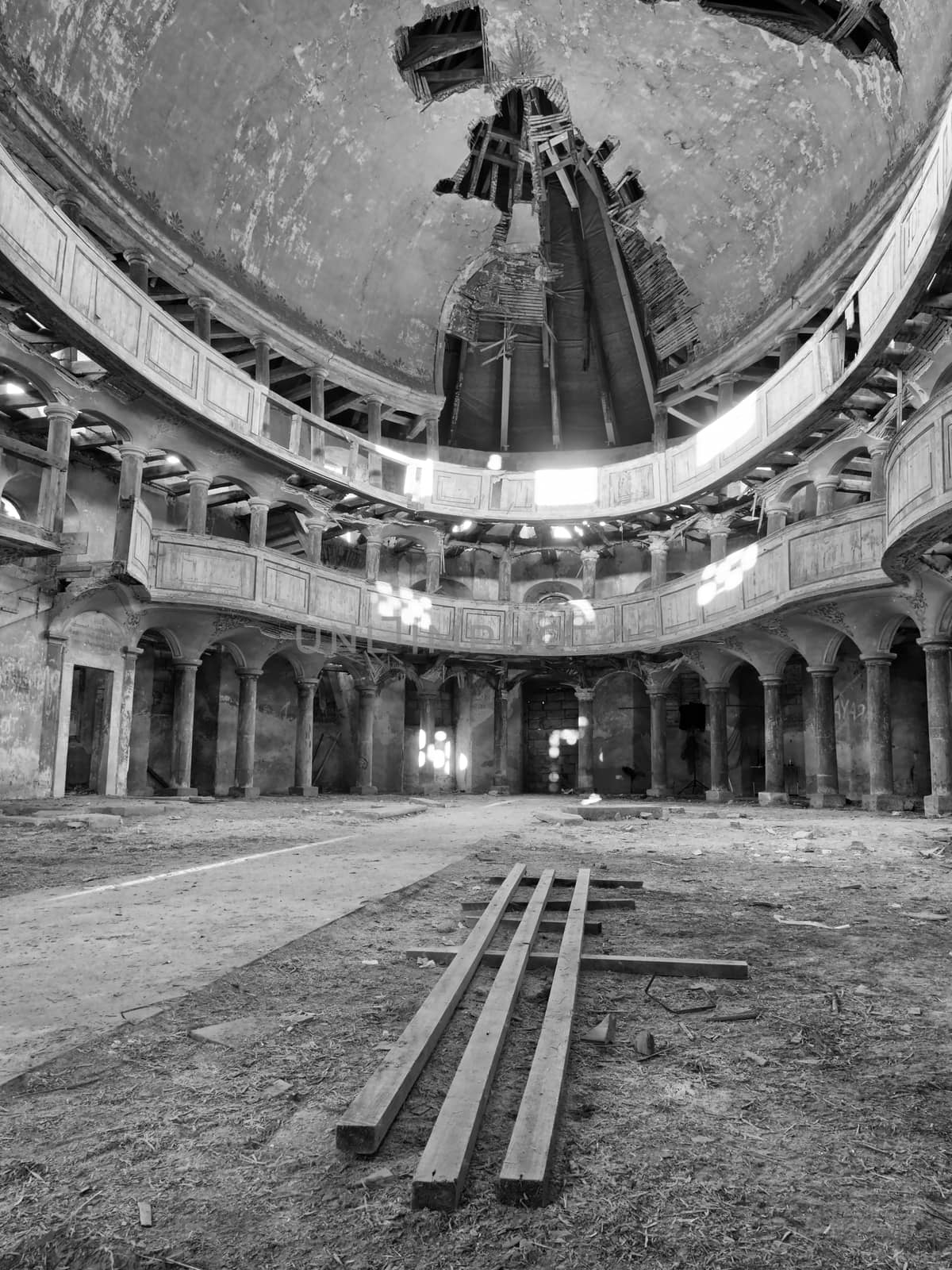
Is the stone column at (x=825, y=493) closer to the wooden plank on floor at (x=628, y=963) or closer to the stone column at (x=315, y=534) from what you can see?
the stone column at (x=315, y=534)

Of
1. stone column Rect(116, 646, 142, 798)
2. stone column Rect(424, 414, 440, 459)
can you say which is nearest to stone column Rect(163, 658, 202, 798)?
stone column Rect(116, 646, 142, 798)

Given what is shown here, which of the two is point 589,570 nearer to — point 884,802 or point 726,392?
point 726,392

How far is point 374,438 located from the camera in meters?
22.8

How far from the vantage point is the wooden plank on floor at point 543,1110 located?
1911 millimetres

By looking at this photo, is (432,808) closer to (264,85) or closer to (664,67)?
(264,85)

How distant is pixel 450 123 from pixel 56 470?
528 inches

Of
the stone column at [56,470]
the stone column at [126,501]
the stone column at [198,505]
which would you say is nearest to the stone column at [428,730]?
the stone column at [198,505]

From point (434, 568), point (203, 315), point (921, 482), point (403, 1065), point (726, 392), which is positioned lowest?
point (403, 1065)

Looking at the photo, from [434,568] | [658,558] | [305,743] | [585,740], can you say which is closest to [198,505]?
[305,743]

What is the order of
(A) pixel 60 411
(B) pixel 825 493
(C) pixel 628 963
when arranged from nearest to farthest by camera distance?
1. (C) pixel 628 963
2. (A) pixel 60 411
3. (B) pixel 825 493

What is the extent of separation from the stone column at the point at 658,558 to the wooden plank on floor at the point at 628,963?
1993 centimetres

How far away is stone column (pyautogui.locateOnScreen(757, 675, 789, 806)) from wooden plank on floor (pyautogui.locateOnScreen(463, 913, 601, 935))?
15819mm

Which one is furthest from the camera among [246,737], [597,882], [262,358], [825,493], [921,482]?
[246,737]

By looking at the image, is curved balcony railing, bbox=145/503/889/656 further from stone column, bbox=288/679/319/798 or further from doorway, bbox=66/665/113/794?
doorway, bbox=66/665/113/794
